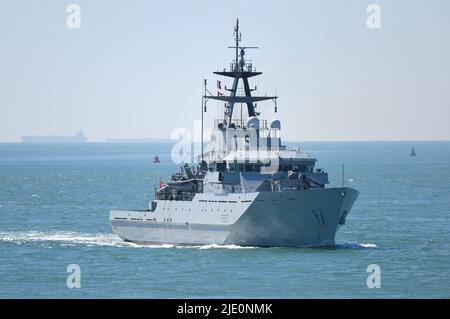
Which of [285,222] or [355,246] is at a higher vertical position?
[285,222]

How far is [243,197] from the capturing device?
181 ft

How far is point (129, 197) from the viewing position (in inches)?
3954

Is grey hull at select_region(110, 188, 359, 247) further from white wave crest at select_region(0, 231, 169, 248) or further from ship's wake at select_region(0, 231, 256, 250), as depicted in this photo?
white wave crest at select_region(0, 231, 169, 248)

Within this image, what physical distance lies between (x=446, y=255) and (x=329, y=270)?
8.33 meters

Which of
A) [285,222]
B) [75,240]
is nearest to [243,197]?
[285,222]

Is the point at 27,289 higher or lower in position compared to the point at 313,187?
lower

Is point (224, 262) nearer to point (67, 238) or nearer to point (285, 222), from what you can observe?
point (285, 222)

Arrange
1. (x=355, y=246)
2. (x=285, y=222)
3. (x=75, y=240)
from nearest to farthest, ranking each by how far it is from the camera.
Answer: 1. (x=285, y=222)
2. (x=355, y=246)
3. (x=75, y=240)

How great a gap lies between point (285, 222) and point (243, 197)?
7.87 feet
